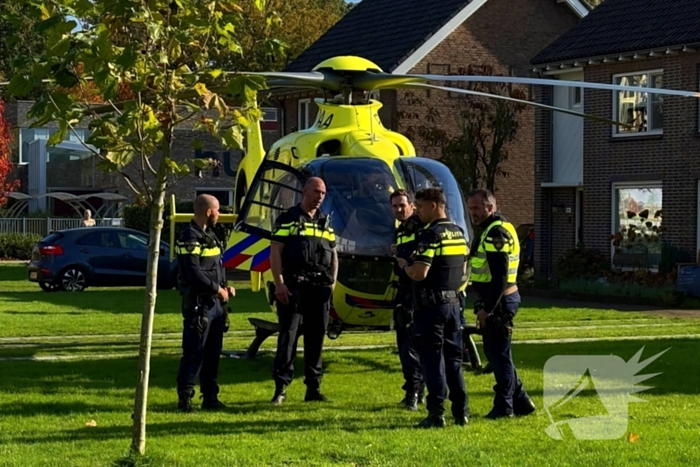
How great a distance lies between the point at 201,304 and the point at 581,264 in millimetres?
19546

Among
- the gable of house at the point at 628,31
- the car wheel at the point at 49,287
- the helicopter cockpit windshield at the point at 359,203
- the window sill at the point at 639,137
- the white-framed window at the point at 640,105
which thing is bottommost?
the car wheel at the point at 49,287

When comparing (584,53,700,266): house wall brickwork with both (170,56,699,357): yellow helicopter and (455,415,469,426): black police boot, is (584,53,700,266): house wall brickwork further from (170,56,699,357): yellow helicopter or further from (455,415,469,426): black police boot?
(455,415,469,426): black police boot

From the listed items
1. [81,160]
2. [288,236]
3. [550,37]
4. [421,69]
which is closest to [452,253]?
[288,236]

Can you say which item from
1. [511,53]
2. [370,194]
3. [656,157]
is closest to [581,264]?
[656,157]

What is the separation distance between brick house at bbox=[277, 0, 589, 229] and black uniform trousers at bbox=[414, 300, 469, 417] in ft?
77.9

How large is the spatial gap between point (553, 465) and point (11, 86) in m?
4.22

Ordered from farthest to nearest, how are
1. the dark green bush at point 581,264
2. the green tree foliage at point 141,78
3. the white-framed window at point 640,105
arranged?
the dark green bush at point 581,264, the white-framed window at point 640,105, the green tree foliage at point 141,78

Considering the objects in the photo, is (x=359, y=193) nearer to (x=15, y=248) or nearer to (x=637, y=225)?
(x=637, y=225)

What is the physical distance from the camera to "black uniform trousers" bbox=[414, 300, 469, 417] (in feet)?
31.6

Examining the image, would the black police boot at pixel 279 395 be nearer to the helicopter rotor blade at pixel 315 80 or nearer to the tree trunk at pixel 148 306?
the tree trunk at pixel 148 306

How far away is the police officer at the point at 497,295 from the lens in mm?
9961

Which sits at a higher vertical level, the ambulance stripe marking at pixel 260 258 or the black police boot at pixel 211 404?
the ambulance stripe marking at pixel 260 258

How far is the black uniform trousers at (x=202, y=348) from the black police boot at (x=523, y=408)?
261cm

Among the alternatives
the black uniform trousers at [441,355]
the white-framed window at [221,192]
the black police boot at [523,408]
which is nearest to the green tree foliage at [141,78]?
the black uniform trousers at [441,355]
